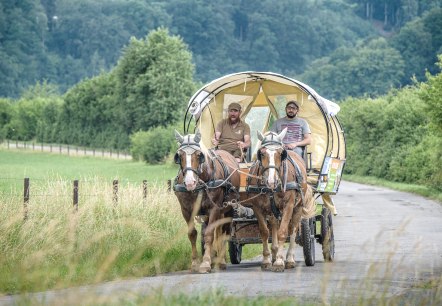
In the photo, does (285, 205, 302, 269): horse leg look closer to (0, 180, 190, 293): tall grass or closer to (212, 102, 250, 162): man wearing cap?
(0, 180, 190, 293): tall grass

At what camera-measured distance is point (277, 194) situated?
1642cm

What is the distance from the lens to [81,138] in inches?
4171

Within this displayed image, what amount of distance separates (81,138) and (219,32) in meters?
64.4

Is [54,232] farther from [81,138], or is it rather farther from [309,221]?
[81,138]

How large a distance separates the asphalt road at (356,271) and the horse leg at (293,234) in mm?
174

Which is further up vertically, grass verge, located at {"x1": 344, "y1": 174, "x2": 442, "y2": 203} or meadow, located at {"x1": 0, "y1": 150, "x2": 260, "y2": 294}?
meadow, located at {"x1": 0, "y1": 150, "x2": 260, "y2": 294}

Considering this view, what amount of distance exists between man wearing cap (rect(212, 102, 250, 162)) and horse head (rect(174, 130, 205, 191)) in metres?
1.71

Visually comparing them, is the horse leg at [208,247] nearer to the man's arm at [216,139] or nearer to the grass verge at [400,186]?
the man's arm at [216,139]

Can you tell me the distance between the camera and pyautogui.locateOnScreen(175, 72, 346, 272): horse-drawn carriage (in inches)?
671

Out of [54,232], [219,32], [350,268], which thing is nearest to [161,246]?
[54,232]

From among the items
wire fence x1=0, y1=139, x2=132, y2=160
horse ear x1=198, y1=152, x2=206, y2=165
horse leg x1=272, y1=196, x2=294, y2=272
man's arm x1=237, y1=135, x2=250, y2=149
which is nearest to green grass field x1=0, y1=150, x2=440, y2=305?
horse ear x1=198, y1=152, x2=206, y2=165

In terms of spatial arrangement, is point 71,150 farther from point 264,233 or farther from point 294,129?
point 264,233

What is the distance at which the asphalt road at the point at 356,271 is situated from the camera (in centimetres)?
888

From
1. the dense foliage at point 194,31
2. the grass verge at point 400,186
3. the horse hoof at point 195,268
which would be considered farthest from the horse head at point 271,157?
the dense foliage at point 194,31
